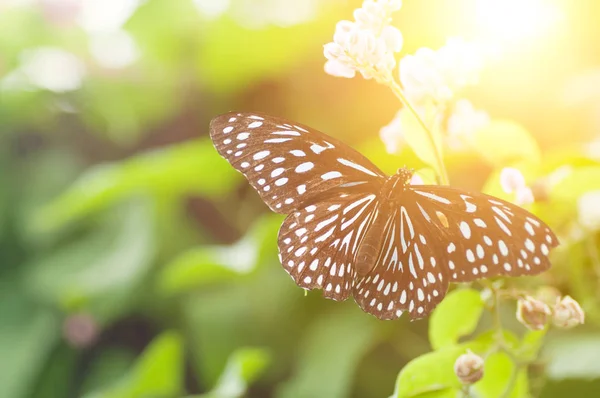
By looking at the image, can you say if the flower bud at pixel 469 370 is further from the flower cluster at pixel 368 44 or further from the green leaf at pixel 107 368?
the green leaf at pixel 107 368

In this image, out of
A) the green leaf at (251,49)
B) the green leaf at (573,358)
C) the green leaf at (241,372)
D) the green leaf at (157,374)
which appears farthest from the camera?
the green leaf at (251,49)

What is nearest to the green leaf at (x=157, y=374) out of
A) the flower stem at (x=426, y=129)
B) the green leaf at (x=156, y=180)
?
the green leaf at (x=156, y=180)

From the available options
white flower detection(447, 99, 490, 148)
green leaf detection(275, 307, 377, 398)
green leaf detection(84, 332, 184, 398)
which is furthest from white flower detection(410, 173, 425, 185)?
green leaf detection(84, 332, 184, 398)

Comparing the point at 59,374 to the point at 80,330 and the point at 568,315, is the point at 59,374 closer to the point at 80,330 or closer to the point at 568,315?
the point at 80,330

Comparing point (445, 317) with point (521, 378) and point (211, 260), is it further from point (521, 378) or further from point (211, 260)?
point (211, 260)

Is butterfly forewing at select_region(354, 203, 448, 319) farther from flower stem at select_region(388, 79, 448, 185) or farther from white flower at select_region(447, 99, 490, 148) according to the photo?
white flower at select_region(447, 99, 490, 148)

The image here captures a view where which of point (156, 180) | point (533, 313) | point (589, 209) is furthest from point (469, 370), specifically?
point (156, 180)
